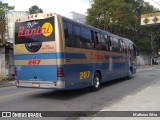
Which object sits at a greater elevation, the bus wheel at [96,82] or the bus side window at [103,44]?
the bus side window at [103,44]

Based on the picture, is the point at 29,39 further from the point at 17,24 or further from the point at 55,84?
the point at 55,84

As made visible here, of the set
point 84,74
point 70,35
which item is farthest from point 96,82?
point 70,35

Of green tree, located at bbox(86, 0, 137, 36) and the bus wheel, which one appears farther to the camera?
green tree, located at bbox(86, 0, 137, 36)

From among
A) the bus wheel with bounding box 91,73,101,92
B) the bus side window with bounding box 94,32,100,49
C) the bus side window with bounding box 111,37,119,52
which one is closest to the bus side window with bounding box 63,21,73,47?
the bus side window with bounding box 94,32,100,49

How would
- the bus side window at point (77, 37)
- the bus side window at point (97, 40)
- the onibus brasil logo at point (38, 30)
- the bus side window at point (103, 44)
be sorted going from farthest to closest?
the bus side window at point (103, 44) → the bus side window at point (97, 40) → the bus side window at point (77, 37) → the onibus brasil logo at point (38, 30)

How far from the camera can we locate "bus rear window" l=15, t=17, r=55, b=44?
11.1 meters

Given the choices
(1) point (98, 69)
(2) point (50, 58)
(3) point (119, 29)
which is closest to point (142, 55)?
(3) point (119, 29)

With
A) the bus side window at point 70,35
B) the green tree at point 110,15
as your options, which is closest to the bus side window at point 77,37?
the bus side window at point 70,35

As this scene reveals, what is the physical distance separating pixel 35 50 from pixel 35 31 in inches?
31.7

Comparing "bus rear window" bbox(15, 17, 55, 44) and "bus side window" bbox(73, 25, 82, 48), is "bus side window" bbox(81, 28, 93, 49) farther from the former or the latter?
"bus rear window" bbox(15, 17, 55, 44)

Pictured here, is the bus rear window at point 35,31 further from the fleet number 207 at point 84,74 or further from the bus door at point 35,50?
the fleet number 207 at point 84,74

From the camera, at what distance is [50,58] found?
36.1ft

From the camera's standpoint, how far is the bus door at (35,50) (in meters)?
11.0

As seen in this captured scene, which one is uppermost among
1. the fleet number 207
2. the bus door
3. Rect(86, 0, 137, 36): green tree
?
Rect(86, 0, 137, 36): green tree
